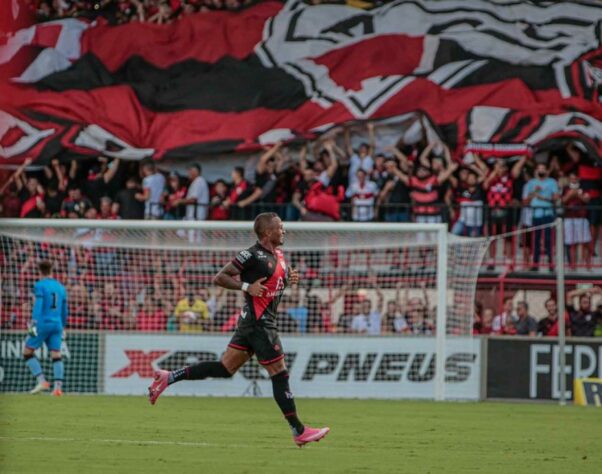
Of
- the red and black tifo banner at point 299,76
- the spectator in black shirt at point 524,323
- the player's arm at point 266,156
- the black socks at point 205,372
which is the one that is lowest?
the black socks at point 205,372

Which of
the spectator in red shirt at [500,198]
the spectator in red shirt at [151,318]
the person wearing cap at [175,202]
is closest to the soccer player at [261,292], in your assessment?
the spectator in red shirt at [151,318]

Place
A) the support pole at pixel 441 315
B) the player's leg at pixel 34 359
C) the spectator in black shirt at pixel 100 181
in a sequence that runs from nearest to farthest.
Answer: the player's leg at pixel 34 359 → the support pole at pixel 441 315 → the spectator in black shirt at pixel 100 181

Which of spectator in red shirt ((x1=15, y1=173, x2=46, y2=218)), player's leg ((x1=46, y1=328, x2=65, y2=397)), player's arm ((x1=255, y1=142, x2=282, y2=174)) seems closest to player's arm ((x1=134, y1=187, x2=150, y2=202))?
spectator in red shirt ((x1=15, y1=173, x2=46, y2=218))

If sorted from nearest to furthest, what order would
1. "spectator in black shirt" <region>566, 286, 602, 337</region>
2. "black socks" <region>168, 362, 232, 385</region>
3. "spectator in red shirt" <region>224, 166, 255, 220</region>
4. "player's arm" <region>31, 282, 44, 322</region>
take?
1. "black socks" <region>168, 362, 232, 385</region>
2. "player's arm" <region>31, 282, 44, 322</region>
3. "spectator in black shirt" <region>566, 286, 602, 337</region>
4. "spectator in red shirt" <region>224, 166, 255, 220</region>

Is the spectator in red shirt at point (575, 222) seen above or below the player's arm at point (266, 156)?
below

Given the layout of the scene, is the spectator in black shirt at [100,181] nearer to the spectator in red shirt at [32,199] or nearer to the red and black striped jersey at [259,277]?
the spectator in red shirt at [32,199]

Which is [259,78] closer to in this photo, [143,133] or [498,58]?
[143,133]

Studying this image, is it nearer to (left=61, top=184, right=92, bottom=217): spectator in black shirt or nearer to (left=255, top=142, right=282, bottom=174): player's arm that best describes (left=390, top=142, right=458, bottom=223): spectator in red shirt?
(left=255, top=142, right=282, bottom=174): player's arm

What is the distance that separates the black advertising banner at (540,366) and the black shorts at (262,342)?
35.1ft

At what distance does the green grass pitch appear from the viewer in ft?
32.2

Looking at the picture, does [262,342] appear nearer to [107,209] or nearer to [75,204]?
[107,209]

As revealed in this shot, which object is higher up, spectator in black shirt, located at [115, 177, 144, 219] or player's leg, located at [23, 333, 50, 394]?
spectator in black shirt, located at [115, 177, 144, 219]

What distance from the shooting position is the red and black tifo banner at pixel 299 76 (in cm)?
2564

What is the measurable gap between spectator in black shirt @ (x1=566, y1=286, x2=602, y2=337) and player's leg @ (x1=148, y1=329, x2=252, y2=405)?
446 inches
